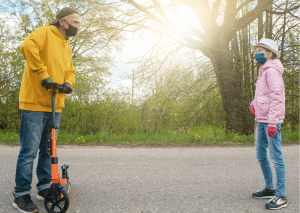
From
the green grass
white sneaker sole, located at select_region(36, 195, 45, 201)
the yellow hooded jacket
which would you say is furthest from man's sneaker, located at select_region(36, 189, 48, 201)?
the green grass

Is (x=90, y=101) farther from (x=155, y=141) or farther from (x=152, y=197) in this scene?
(x=152, y=197)

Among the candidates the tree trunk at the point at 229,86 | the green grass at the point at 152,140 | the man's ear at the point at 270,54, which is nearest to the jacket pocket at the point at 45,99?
the man's ear at the point at 270,54

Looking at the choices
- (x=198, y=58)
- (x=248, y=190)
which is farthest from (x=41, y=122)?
(x=198, y=58)

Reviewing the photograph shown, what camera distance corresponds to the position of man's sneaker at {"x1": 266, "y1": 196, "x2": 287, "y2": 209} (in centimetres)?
284

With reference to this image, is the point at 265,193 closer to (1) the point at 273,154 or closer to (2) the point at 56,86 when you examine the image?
(1) the point at 273,154

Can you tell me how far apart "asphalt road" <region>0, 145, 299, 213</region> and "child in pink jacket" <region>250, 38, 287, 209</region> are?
196 millimetres

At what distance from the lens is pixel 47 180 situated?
304 cm

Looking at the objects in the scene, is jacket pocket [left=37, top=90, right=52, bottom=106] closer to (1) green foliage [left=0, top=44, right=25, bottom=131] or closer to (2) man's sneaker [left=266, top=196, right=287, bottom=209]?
(2) man's sneaker [left=266, top=196, right=287, bottom=209]

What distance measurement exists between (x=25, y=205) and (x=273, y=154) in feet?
9.59

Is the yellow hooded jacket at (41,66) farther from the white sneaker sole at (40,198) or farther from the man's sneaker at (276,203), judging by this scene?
the man's sneaker at (276,203)

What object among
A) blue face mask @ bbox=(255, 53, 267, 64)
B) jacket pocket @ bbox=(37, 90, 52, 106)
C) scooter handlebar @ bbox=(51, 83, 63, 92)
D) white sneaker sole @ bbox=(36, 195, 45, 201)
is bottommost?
white sneaker sole @ bbox=(36, 195, 45, 201)

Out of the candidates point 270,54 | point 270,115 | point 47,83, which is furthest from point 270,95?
point 47,83

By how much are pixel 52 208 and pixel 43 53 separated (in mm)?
1705

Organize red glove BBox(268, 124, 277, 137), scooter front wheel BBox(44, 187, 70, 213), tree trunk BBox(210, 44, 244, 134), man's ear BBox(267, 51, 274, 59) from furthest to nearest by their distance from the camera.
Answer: tree trunk BBox(210, 44, 244, 134) < man's ear BBox(267, 51, 274, 59) < red glove BBox(268, 124, 277, 137) < scooter front wheel BBox(44, 187, 70, 213)
